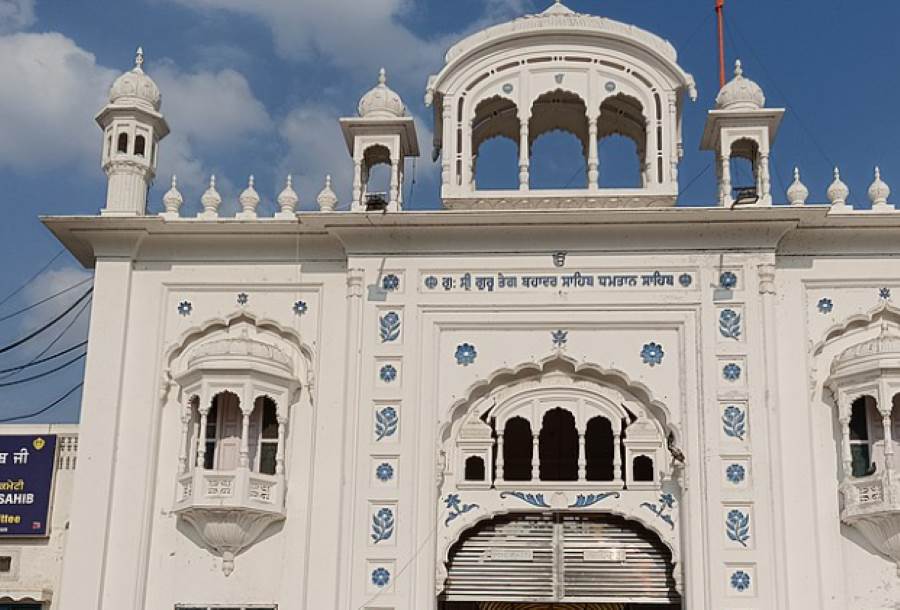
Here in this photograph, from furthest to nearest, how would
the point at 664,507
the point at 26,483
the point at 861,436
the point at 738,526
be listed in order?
the point at 26,483, the point at 861,436, the point at 664,507, the point at 738,526

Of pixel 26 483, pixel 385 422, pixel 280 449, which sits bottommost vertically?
pixel 26 483

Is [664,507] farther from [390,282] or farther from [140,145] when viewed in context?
[140,145]

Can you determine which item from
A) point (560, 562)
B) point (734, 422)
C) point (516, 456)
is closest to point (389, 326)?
point (516, 456)

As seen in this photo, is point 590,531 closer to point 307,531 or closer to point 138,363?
point 307,531

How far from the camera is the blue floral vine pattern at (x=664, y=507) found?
15328mm

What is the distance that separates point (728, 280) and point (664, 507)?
112 inches

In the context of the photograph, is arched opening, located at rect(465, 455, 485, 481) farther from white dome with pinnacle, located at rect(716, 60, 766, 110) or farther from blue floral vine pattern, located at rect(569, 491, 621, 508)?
white dome with pinnacle, located at rect(716, 60, 766, 110)

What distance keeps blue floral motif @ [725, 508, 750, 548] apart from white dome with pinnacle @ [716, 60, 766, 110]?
5.18 metres

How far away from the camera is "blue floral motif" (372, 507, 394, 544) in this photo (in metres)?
15.2

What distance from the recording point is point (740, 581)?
14711mm

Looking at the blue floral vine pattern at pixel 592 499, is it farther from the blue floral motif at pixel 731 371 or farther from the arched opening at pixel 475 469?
the blue floral motif at pixel 731 371

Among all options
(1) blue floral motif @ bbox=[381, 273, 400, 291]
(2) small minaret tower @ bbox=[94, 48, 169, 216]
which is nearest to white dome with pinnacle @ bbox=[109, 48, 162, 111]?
(2) small minaret tower @ bbox=[94, 48, 169, 216]

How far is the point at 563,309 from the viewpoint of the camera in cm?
1595

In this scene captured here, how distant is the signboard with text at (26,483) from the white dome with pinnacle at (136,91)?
14.9 ft
